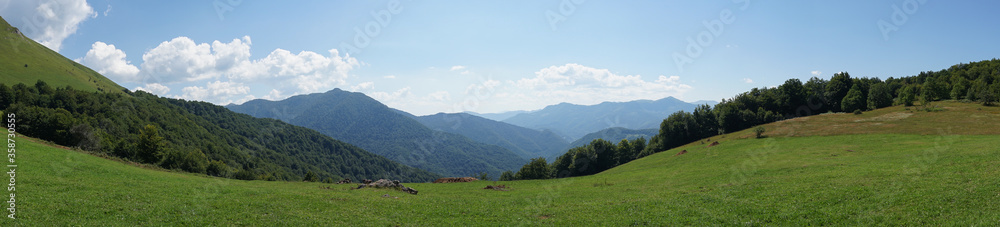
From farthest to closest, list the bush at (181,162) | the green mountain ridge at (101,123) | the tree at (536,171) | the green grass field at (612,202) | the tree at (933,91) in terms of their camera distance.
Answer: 1. the tree at (933,91)
2. the tree at (536,171)
3. the bush at (181,162)
4. the green mountain ridge at (101,123)
5. the green grass field at (612,202)

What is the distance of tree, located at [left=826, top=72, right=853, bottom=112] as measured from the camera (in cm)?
11812

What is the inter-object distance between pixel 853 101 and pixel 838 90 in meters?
11.2

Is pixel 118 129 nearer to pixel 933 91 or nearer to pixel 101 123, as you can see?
pixel 101 123

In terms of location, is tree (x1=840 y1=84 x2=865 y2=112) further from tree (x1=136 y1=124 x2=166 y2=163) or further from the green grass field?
tree (x1=136 y1=124 x2=166 y2=163)

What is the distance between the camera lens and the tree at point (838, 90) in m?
118

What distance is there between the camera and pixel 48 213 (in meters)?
18.0

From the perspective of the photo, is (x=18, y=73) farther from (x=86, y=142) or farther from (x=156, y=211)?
(x=156, y=211)

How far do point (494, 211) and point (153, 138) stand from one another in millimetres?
74300

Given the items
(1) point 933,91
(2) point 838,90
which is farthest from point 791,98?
(1) point 933,91

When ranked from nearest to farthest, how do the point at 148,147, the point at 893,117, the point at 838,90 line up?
the point at 148,147 < the point at 893,117 < the point at 838,90

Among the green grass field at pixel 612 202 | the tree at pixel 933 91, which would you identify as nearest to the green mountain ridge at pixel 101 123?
the green grass field at pixel 612 202

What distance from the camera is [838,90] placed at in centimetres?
11788

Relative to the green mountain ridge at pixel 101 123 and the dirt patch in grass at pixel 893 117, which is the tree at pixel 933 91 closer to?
the dirt patch in grass at pixel 893 117

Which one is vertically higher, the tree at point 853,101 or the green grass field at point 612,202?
the tree at point 853,101
